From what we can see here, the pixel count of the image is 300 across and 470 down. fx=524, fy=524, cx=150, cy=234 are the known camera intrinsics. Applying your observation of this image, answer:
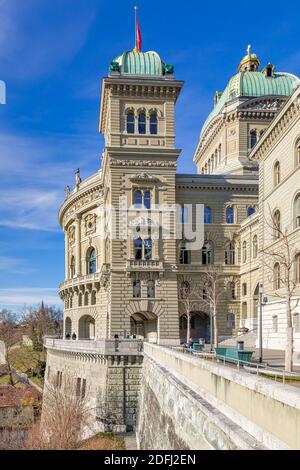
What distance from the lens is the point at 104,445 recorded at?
30.7 meters

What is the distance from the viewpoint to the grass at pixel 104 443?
30134 millimetres

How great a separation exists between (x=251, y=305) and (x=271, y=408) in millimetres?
42747

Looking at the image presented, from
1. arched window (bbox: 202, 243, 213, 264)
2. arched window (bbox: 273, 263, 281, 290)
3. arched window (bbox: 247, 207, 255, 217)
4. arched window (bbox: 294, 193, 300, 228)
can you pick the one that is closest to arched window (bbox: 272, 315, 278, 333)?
arched window (bbox: 273, 263, 281, 290)

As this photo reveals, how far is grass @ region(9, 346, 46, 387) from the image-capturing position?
299 feet

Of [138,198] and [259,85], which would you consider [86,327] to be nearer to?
[138,198]

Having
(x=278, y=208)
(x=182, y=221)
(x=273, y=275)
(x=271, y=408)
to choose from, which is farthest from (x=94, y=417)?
(x=271, y=408)

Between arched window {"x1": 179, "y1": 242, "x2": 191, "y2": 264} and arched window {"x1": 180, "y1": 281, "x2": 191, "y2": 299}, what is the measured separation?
225 cm

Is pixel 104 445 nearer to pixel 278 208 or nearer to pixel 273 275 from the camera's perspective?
pixel 273 275

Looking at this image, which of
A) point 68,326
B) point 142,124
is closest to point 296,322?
point 142,124

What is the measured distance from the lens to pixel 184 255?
55562 millimetres

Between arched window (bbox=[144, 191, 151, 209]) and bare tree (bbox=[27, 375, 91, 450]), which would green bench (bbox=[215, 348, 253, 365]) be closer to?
bare tree (bbox=[27, 375, 91, 450])

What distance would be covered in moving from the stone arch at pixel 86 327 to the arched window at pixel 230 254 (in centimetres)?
1901

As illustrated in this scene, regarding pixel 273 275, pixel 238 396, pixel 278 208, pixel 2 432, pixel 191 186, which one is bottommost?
pixel 2 432

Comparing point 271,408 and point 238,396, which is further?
point 238,396
